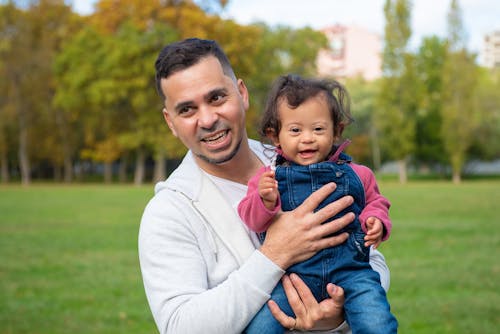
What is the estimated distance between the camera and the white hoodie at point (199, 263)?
2629 mm

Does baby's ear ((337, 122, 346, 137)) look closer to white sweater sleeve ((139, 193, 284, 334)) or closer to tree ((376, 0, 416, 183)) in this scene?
white sweater sleeve ((139, 193, 284, 334))

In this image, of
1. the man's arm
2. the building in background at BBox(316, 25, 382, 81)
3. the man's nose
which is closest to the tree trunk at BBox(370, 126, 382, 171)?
the building in background at BBox(316, 25, 382, 81)

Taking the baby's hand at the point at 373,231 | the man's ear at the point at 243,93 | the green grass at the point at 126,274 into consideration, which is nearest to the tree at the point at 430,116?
the green grass at the point at 126,274

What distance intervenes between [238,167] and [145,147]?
46.8m

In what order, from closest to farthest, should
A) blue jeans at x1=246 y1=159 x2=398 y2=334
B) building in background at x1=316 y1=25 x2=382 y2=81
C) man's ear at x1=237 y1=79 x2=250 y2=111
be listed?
blue jeans at x1=246 y1=159 x2=398 y2=334, man's ear at x1=237 y1=79 x2=250 y2=111, building in background at x1=316 y1=25 x2=382 y2=81

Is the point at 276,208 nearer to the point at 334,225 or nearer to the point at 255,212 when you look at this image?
the point at 255,212

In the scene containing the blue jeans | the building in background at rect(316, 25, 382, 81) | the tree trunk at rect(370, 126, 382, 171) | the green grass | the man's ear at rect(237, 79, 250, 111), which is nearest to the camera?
the blue jeans

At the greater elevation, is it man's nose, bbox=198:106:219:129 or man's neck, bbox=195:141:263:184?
man's nose, bbox=198:106:219:129

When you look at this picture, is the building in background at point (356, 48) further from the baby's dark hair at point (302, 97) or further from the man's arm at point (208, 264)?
the man's arm at point (208, 264)

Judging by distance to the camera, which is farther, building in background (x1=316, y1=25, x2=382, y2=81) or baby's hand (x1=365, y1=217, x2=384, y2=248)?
building in background (x1=316, y1=25, x2=382, y2=81)

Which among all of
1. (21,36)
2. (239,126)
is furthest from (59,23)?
(239,126)

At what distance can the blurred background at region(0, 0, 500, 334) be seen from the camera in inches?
378

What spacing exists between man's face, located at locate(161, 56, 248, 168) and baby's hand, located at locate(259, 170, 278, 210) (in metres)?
0.36

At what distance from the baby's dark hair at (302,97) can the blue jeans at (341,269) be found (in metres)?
0.24
